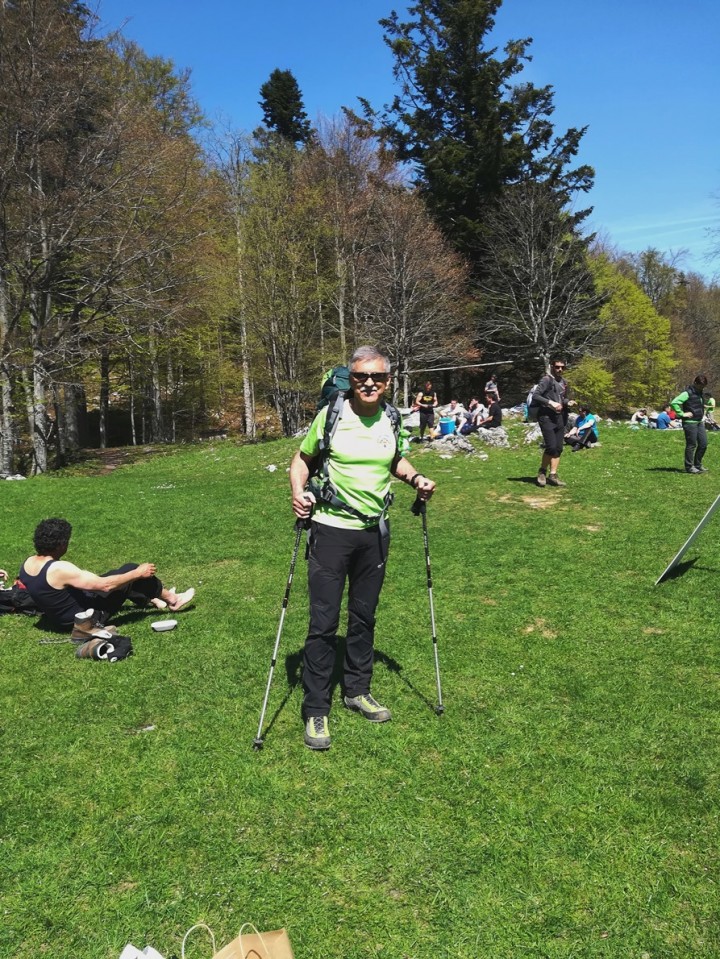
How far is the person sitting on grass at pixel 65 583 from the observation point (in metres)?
5.56

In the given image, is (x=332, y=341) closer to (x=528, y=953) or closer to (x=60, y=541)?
(x=60, y=541)

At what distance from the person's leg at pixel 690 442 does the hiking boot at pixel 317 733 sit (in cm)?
1117

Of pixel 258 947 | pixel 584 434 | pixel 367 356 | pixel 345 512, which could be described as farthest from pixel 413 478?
pixel 584 434

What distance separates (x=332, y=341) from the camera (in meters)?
31.5

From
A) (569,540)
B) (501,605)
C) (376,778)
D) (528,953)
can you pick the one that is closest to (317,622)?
(376,778)

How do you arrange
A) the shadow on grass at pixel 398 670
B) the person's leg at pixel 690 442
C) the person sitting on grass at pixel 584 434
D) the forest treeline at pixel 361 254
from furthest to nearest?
the forest treeline at pixel 361 254, the person sitting on grass at pixel 584 434, the person's leg at pixel 690 442, the shadow on grass at pixel 398 670

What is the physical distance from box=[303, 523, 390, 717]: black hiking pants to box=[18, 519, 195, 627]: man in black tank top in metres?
2.63

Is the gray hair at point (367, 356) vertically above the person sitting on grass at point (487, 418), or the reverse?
the gray hair at point (367, 356)

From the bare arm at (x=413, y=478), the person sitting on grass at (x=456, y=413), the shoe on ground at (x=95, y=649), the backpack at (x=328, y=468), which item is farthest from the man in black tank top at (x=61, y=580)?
the person sitting on grass at (x=456, y=413)

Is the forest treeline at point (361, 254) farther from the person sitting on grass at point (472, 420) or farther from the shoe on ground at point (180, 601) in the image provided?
the shoe on ground at point (180, 601)

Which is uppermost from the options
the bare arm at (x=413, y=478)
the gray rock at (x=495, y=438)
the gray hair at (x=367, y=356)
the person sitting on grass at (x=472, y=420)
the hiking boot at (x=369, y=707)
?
the gray hair at (x=367, y=356)

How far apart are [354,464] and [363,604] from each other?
966 mm

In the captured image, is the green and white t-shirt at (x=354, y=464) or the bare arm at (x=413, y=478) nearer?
the green and white t-shirt at (x=354, y=464)

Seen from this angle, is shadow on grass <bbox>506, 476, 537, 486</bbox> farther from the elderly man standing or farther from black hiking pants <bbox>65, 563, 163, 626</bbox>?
the elderly man standing
